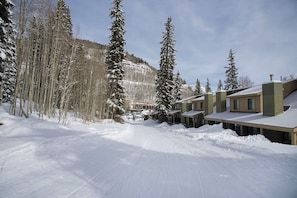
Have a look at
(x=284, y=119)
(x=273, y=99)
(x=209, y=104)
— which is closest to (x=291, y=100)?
(x=273, y=99)

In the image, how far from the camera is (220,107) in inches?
742

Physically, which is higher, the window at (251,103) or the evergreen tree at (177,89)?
the evergreen tree at (177,89)

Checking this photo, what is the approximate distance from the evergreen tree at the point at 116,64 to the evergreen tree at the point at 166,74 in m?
8.84

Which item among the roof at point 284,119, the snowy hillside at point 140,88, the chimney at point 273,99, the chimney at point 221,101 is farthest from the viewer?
the snowy hillside at point 140,88

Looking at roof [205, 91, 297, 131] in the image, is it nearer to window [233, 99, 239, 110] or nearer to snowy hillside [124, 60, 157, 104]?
window [233, 99, 239, 110]

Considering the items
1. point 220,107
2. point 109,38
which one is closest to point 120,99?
point 109,38

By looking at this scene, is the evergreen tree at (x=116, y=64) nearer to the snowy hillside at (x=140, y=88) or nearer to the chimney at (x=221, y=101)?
the chimney at (x=221, y=101)

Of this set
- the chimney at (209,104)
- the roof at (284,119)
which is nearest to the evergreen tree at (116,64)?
the chimney at (209,104)

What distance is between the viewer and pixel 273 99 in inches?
470

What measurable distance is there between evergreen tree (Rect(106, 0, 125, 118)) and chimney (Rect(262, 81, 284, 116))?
15.3m

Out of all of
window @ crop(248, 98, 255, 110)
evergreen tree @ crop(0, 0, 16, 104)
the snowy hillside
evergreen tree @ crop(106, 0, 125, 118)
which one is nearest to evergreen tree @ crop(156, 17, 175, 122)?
evergreen tree @ crop(106, 0, 125, 118)

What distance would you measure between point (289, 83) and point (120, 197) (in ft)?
60.4

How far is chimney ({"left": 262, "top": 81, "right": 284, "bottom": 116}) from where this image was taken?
11.9 metres

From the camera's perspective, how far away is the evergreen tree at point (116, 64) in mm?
20031
